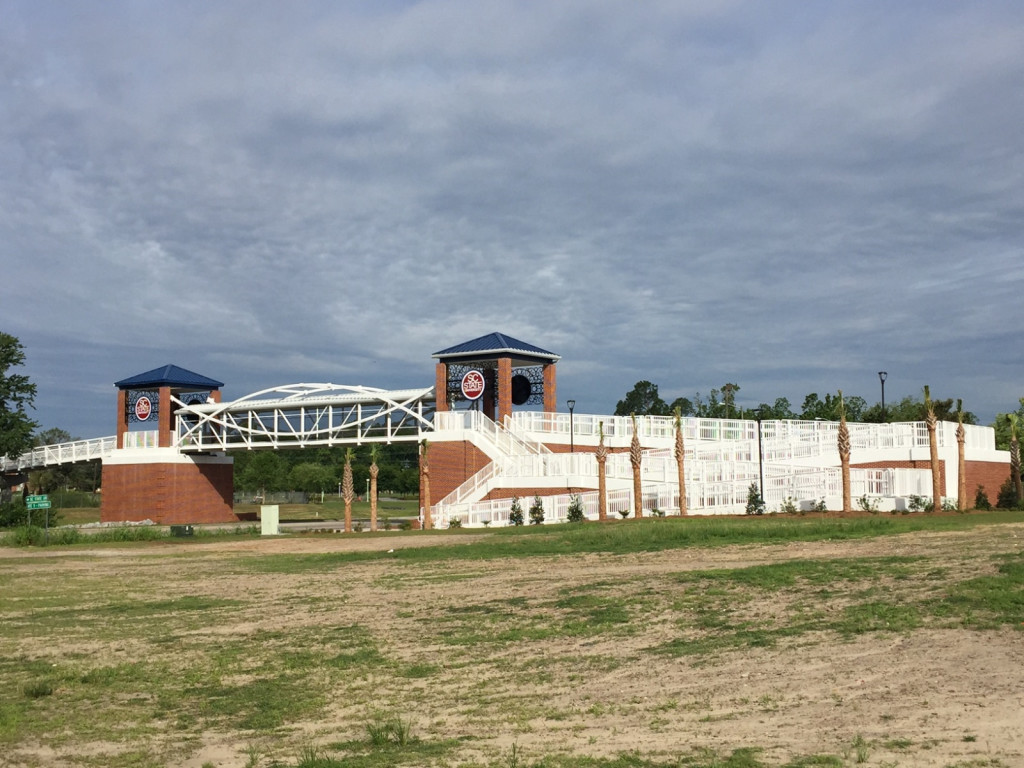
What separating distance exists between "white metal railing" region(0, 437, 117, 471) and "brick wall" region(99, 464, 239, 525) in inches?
83.2

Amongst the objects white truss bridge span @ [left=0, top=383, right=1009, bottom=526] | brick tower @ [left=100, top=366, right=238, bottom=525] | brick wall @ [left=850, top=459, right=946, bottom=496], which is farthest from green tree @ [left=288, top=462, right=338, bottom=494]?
brick wall @ [left=850, top=459, right=946, bottom=496]

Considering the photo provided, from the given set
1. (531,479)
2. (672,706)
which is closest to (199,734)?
(672,706)

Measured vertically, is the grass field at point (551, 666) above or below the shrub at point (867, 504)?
below

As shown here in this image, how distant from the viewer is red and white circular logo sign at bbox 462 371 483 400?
61.0m

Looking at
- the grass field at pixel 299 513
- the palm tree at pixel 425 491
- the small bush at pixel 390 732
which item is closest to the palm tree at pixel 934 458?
the palm tree at pixel 425 491

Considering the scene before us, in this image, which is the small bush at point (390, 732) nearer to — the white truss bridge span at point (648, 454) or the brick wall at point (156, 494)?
the white truss bridge span at point (648, 454)

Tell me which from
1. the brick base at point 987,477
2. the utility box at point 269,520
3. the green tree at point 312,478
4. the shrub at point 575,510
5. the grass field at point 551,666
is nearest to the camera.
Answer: the grass field at point 551,666

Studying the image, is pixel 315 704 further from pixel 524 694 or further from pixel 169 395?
pixel 169 395

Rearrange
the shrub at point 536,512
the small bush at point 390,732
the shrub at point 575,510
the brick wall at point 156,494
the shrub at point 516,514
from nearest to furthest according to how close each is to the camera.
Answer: the small bush at point 390,732 < the shrub at point 575,510 < the shrub at point 536,512 < the shrub at point 516,514 < the brick wall at point 156,494

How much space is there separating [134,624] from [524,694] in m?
8.39

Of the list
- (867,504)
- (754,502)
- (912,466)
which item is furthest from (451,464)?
(867,504)

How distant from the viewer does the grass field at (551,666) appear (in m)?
8.41

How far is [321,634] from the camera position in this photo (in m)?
14.4

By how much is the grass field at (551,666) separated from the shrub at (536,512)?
20.4 metres
